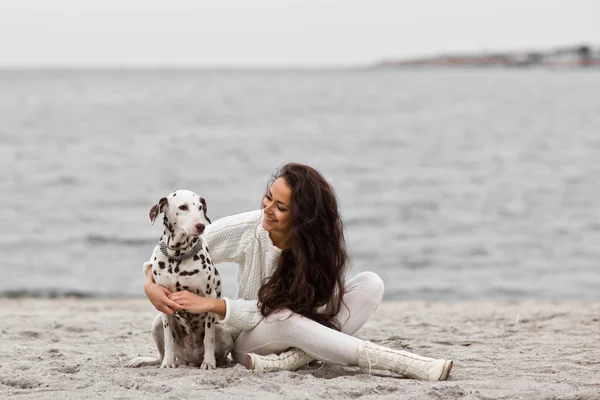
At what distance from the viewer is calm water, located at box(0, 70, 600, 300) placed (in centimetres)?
1288

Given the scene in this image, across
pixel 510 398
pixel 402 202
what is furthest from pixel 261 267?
pixel 402 202

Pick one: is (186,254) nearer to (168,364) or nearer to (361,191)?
(168,364)

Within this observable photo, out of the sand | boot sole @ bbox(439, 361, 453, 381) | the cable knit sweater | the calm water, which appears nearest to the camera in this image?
the sand

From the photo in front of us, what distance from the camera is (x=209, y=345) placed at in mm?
5277

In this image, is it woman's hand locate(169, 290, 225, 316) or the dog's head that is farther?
woman's hand locate(169, 290, 225, 316)

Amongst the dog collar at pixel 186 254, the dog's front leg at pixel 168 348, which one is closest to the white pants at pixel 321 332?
the dog's front leg at pixel 168 348

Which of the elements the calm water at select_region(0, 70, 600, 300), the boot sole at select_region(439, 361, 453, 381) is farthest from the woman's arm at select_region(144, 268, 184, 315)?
the boot sole at select_region(439, 361, 453, 381)

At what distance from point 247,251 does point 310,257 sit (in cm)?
42

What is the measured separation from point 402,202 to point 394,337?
12528 mm

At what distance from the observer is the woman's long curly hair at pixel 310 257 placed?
520cm

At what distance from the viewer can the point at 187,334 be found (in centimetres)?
537

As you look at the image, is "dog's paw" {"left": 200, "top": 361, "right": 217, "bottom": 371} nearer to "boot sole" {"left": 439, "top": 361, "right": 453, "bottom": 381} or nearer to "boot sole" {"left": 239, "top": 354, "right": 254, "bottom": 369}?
"boot sole" {"left": 239, "top": 354, "right": 254, "bottom": 369}

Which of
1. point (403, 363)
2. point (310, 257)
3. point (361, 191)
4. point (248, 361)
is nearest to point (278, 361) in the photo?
point (248, 361)

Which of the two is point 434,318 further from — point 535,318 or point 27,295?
point 27,295
